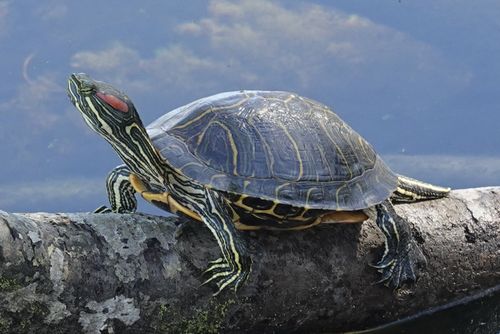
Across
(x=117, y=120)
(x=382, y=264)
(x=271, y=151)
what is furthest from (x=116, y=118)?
(x=382, y=264)

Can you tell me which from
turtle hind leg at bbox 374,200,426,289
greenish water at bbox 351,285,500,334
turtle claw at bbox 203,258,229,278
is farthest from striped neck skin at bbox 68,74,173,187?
greenish water at bbox 351,285,500,334

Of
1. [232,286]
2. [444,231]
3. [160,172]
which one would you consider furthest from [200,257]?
[444,231]

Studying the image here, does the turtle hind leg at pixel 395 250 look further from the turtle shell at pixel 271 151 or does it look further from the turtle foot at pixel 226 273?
the turtle foot at pixel 226 273

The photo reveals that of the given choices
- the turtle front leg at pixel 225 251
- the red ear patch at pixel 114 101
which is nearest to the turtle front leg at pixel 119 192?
the red ear patch at pixel 114 101

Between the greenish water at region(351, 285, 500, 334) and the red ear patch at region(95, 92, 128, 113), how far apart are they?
1.25 m

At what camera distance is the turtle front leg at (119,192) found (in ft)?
10.2

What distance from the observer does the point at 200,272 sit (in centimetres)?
280

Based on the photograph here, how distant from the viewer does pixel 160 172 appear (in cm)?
293

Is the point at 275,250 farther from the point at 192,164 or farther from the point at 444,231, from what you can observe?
the point at 444,231

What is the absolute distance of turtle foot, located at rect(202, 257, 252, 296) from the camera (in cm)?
279

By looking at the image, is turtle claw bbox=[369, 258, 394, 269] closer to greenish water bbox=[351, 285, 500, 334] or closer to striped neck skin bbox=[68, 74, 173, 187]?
greenish water bbox=[351, 285, 500, 334]

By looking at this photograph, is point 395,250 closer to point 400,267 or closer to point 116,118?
point 400,267

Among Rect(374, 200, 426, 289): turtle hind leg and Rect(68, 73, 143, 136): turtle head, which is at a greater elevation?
Rect(68, 73, 143, 136): turtle head

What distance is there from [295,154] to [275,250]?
1.05ft
